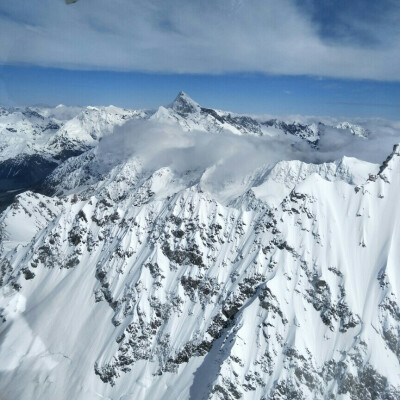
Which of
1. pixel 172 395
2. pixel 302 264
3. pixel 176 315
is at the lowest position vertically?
pixel 172 395

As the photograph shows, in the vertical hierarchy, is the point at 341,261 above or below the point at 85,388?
above

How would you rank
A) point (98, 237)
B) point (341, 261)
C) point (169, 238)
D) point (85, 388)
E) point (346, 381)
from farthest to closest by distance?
1. point (98, 237)
2. point (169, 238)
3. point (341, 261)
4. point (85, 388)
5. point (346, 381)

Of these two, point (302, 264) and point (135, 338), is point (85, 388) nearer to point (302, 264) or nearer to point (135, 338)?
point (135, 338)

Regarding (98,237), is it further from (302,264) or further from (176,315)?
(302,264)

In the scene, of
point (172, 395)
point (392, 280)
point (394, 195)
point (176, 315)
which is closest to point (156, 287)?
point (176, 315)

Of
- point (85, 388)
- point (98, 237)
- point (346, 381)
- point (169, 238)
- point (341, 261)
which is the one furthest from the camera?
point (98, 237)

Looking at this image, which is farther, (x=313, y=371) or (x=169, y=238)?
(x=169, y=238)
